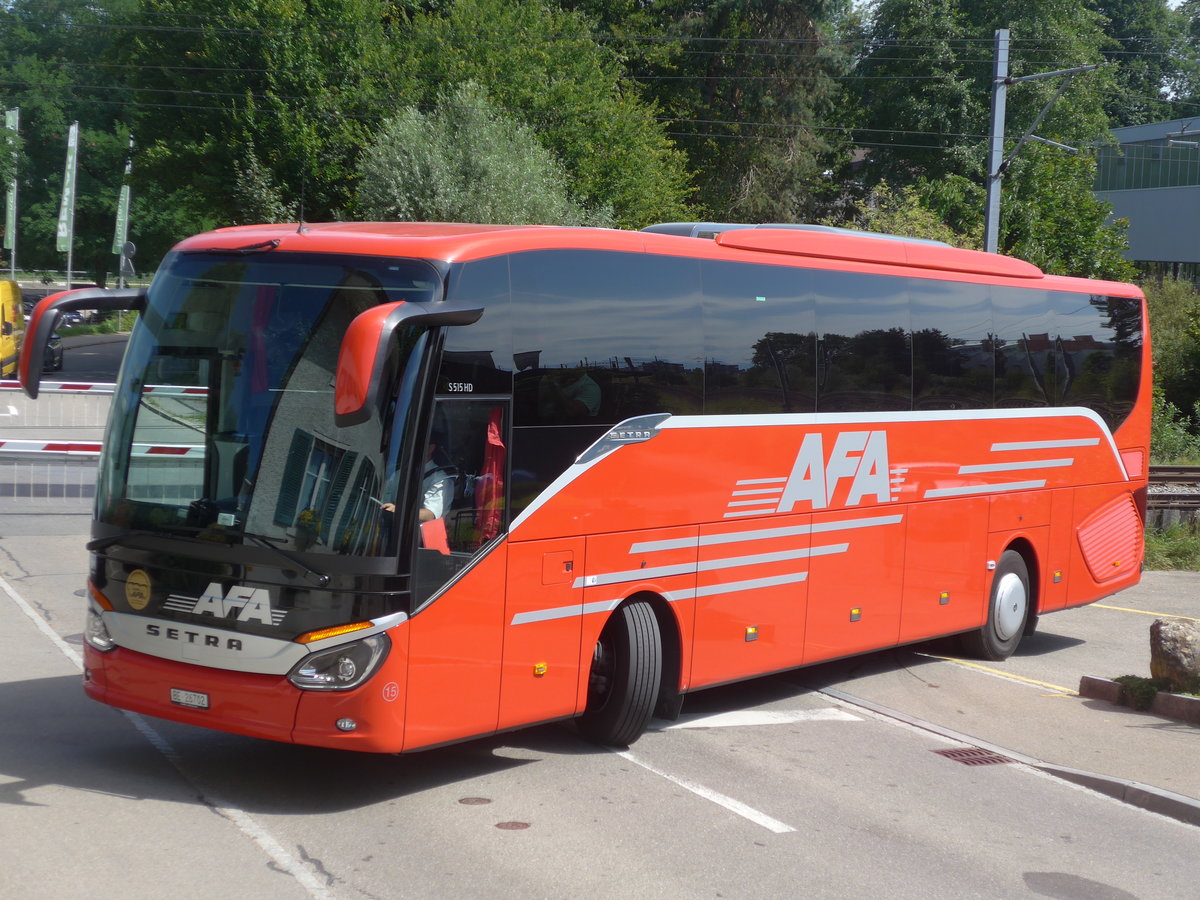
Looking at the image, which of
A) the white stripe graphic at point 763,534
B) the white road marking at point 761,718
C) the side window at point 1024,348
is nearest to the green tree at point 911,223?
the side window at point 1024,348

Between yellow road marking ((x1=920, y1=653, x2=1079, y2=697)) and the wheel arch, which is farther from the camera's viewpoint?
the wheel arch

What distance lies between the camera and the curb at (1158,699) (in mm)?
10008

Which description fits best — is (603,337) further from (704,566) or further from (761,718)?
(761,718)

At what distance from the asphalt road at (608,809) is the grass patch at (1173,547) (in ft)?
37.4

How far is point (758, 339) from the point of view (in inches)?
373

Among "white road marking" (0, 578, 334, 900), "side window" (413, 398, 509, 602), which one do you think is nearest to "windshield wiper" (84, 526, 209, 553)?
"side window" (413, 398, 509, 602)

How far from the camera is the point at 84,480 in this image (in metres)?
17.6

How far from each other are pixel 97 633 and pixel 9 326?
2863 cm

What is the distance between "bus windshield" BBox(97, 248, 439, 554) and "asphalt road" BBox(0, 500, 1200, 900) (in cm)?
147

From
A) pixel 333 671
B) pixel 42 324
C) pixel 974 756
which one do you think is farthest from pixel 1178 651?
pixel 42 324

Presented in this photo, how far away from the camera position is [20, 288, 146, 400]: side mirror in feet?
23.8

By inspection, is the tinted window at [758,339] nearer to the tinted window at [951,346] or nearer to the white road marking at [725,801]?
the tinted window at [951,346]

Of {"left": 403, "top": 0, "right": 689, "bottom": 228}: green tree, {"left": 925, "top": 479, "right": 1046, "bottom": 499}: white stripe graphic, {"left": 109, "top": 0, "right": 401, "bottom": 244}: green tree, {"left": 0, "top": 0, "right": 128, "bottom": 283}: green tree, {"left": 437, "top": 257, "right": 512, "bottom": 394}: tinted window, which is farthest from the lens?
{"left": 0, "top": 0, "right": 128, "bottom": 283}: green tree

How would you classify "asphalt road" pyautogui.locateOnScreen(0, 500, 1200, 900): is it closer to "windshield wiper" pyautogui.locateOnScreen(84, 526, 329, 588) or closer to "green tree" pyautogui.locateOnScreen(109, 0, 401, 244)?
"windshield wiper" pyautogui.locateOnScreen(84, 526, 329, 588)
